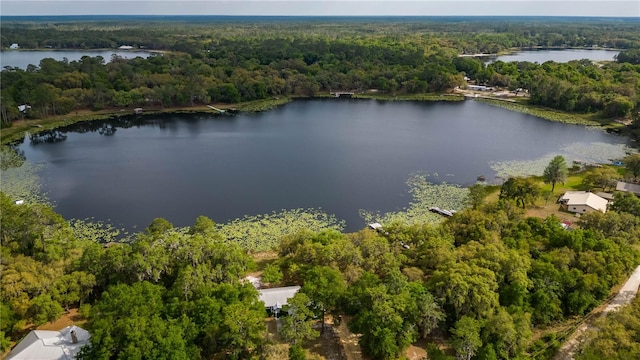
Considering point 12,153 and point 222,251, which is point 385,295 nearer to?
point 222,251

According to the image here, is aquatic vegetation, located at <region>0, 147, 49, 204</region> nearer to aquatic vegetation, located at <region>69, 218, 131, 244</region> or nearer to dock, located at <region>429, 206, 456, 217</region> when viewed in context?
aquatic vegetation, located at <region>69, 218, 131, 244</region>

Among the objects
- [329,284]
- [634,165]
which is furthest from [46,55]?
[634,165]

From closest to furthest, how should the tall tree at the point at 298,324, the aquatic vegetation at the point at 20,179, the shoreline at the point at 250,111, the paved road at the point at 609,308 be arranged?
1. the tall tree at the point at 298,324
2. the paved road at the point at 609,308
3. the aquatic vegetation at the point at 20,179
4. the shoreline at the point at 250,111

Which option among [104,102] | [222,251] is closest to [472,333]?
[222,251]

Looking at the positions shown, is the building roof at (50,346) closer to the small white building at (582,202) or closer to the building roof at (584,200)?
the small white building at (582,202)

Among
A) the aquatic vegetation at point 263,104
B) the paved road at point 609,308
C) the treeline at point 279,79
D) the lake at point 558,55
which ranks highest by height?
the lake at point 558,55

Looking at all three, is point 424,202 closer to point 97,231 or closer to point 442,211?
point 442,211

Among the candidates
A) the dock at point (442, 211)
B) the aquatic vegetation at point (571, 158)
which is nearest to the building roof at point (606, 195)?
the aquatic vegetation at point (571, 158)
